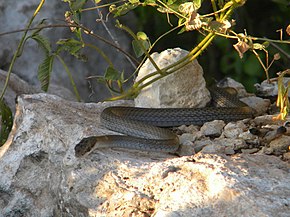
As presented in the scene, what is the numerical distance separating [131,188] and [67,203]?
13.5 inches

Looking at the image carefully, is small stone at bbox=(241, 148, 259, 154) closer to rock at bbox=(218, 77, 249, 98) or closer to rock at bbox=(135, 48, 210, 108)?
rock at bbox=(135, 48, 210, 108)

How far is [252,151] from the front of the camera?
12.6ft

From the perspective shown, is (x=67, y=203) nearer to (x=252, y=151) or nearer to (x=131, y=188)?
(x=131, y=188)

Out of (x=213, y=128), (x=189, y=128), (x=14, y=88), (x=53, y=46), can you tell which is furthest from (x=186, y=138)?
(x=53, y=46)

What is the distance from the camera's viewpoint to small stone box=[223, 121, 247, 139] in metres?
4.09

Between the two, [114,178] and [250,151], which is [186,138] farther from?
[114,178]

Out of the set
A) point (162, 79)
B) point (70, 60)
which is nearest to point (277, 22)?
point (70, 60)

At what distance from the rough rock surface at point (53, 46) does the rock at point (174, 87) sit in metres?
1.83

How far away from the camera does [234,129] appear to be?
4164 millimetres

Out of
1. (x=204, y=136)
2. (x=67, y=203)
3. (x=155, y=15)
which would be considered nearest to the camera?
(x=67, y=203)

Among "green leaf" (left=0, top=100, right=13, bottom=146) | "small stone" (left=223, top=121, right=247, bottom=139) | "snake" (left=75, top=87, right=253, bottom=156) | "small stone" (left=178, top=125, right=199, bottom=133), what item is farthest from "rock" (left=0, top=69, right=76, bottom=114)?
"small stone" (left=223, top=121, right=247, bottom=139)

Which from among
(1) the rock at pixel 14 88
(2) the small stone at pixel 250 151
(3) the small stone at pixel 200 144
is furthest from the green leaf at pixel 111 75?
(1) the rock at pixel 14 88

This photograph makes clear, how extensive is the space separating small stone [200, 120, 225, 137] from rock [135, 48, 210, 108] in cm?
31

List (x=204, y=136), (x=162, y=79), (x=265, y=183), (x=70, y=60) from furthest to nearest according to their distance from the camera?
1. (x=70, y=60)
2. (x=162, y=79)
3. (x=204, y=136)
4. (x=265, y=183)
